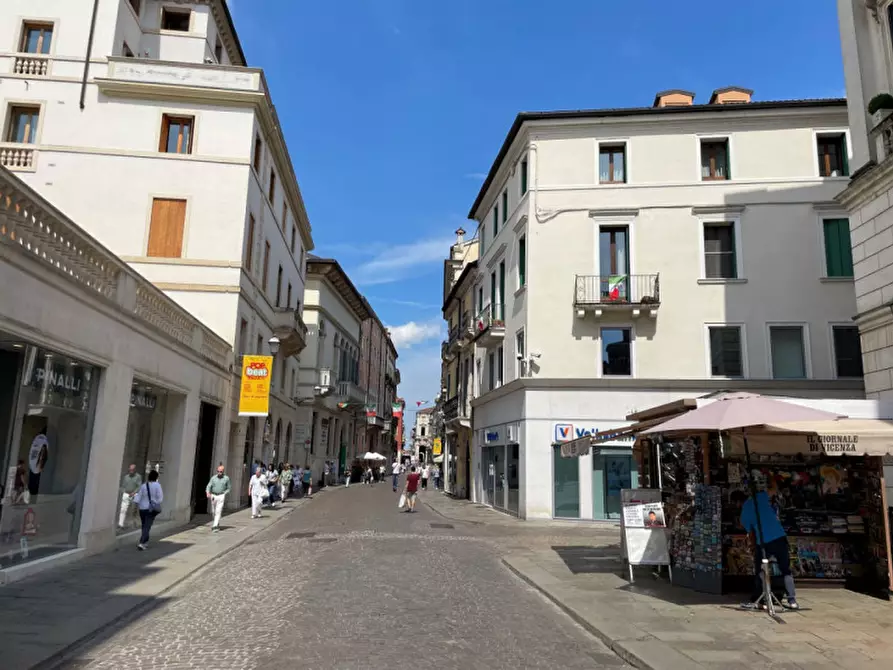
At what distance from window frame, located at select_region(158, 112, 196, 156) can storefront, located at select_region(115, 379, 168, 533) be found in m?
9.52

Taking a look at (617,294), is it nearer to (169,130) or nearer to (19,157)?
(169,130)

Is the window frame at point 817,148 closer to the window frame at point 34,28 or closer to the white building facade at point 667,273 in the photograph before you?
the white building facade at point 667,273

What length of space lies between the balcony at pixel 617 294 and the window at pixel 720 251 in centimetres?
213

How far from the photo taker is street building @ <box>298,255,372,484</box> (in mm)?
41250

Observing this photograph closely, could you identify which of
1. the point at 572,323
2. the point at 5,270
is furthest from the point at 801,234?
the point at 5,270

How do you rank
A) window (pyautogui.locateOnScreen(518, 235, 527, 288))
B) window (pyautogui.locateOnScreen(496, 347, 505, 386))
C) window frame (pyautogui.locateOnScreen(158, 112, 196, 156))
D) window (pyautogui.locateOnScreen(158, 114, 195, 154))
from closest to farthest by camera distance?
window frame (pyautogui.locateOnScreen(158, 112, 196, 156)) → window (pyautogui.locateOnScreen(158, 114, 195, 154)) → window (pyautogui.locateOnScreen(518, 235, 527, 288)) → window (pyautogui.locateOnScreen(496, 347, 505, 386))

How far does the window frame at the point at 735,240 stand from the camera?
22.1 metres

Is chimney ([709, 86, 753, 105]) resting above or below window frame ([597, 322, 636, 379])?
above

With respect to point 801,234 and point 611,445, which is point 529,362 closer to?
point 611,445

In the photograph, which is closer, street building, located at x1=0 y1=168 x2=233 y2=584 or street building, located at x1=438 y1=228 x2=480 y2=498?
street building, located at x1=0 y1=168 x2=233 y2=584

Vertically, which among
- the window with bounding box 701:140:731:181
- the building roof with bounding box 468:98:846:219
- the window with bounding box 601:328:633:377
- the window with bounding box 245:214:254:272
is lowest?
the window with bounding box 601:328:633:377

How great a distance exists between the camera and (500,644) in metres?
6.99

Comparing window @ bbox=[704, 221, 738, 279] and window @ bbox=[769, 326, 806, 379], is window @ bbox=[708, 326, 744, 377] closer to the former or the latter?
window @ bbox=[769, 326, 806, 379]

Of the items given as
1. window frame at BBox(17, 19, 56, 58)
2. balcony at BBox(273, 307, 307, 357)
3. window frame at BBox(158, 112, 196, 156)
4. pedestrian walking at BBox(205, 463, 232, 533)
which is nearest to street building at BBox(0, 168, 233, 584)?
pedestrian walking at BBox(205, 463, 232, 533)
